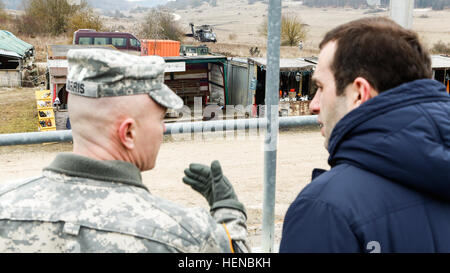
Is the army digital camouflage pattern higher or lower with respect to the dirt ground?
higher

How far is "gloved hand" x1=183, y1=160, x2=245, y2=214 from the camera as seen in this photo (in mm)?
1899

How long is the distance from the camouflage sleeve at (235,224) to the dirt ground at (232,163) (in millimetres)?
6496

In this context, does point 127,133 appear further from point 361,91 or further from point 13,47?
point 13,47

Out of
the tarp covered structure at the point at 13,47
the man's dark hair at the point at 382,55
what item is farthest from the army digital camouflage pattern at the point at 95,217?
the tarp covered structure at the point at 13,47

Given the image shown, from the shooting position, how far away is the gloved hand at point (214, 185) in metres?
1.90

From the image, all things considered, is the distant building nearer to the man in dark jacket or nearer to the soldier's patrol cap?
the soldier's patrol cap

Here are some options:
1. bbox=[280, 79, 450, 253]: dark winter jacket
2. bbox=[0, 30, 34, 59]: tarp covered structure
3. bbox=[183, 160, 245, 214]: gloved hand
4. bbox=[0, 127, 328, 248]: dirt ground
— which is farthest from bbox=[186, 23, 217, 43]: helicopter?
bbox=[280, 79, 450, 253]: dark winter jacket

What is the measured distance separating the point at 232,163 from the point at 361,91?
38.0 feet

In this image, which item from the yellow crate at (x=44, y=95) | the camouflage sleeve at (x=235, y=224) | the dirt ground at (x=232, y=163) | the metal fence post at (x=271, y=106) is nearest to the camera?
the camouflage sleeve at (x=235, y=224)

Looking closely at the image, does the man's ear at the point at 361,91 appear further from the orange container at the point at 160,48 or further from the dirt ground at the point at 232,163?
the orange container at the point at 160,48

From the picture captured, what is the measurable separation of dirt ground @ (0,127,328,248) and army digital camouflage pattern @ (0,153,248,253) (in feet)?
22.2

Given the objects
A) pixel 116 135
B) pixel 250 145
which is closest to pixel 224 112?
pixel 250 145
